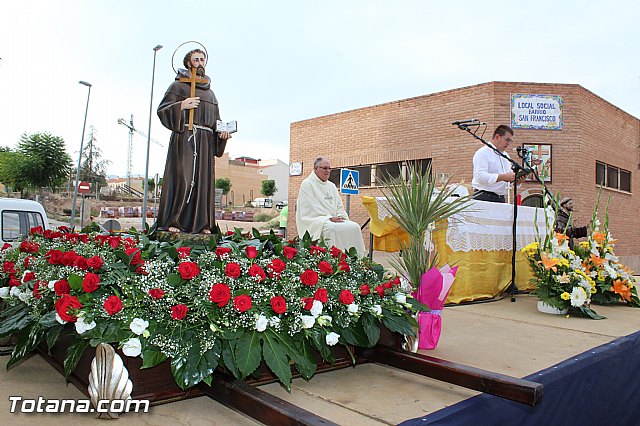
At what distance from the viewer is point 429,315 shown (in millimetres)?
3232

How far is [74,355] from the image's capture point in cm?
220

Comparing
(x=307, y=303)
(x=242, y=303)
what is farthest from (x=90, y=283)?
(x=307, y=303)

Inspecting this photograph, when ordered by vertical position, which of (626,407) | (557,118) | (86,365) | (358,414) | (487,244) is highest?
(557,118)

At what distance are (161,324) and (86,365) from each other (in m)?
0.42

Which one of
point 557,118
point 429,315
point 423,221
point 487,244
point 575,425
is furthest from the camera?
point 557,118

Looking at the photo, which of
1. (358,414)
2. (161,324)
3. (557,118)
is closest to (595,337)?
(358,414)

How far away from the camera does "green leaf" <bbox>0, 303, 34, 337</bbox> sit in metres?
2.58

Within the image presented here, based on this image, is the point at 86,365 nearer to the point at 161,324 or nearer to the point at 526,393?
the point at 161,324

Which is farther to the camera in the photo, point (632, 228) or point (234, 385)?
point (632, 228)

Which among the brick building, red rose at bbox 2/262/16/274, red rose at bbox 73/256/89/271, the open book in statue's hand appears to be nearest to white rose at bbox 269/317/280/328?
red rose at bbox 73/256/89/271

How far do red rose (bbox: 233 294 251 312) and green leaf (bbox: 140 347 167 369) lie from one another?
0.38 m

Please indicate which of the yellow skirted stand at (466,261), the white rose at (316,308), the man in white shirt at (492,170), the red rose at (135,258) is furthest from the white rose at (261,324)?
the man in white shirt at (492,170)

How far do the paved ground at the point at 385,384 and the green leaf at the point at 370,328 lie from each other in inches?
8.9

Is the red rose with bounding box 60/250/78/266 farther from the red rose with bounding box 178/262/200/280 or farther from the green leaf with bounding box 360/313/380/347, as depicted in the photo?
the green leaf with bounding box 360/313/380/347
